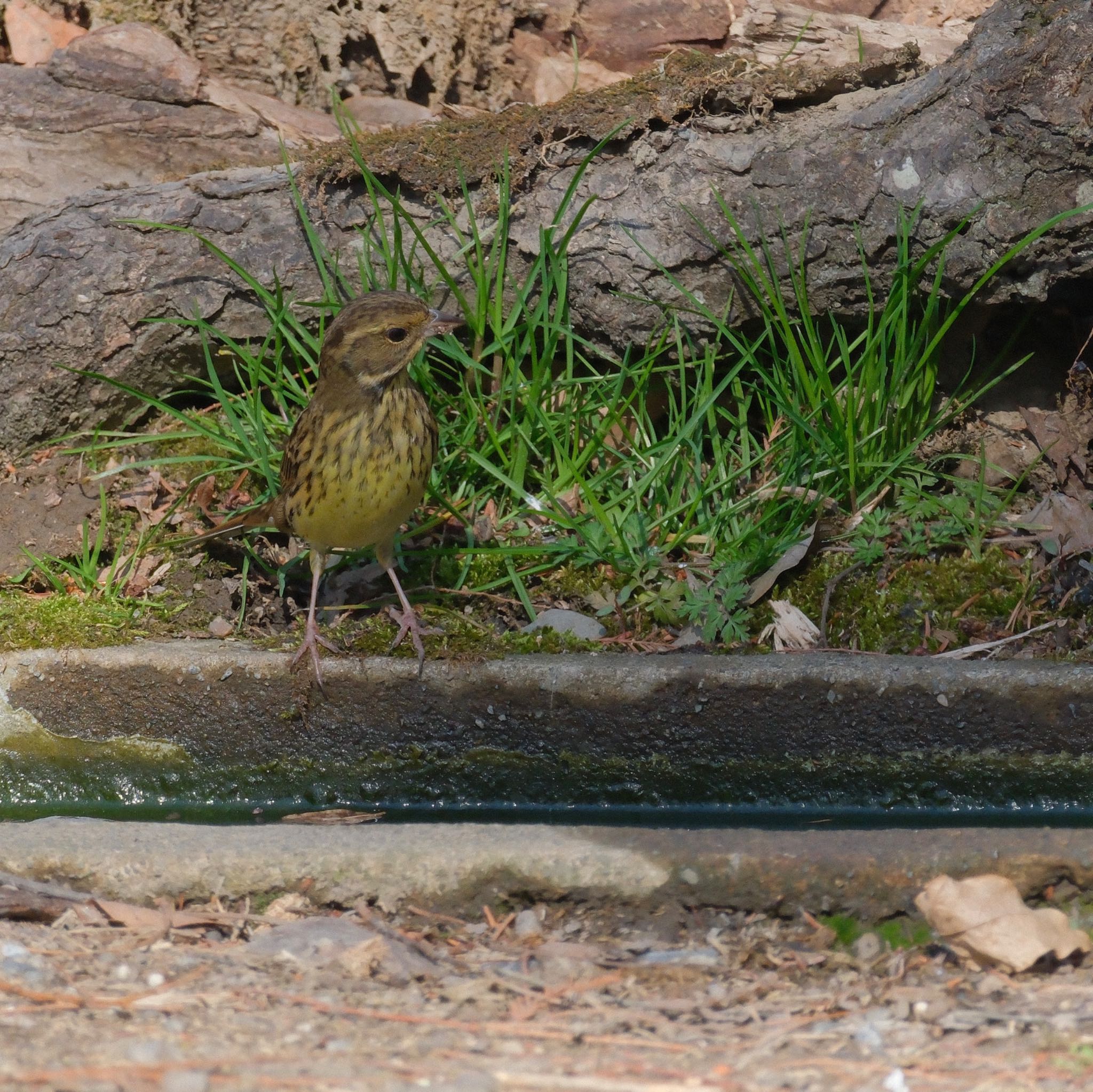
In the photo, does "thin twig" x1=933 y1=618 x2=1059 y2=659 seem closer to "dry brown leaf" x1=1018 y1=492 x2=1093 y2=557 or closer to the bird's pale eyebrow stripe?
"dry brown leaf" x1=1018 y1=492 x2=1093 y2=557

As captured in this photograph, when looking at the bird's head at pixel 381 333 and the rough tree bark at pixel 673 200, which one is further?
the rough tree bark at pixel 673 200

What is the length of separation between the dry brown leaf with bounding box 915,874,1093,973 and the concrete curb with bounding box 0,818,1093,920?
0.08m

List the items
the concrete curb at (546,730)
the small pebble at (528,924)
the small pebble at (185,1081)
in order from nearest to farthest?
the small pebble at (185,1081) → the small pebble at (528,924) → the concrete curb at (546,730)

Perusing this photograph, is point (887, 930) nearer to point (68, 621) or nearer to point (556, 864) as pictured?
point (556, 864)

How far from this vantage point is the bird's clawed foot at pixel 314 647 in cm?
476

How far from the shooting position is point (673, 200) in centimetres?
594

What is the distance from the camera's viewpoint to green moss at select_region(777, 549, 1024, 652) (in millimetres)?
5137

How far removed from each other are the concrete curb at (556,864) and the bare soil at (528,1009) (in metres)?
0.07

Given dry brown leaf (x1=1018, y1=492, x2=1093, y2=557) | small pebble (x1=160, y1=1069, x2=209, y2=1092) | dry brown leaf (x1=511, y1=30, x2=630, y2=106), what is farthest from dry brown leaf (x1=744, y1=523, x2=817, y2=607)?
small pebble (x1=160, y1=1069, x2=209, y2=1092)

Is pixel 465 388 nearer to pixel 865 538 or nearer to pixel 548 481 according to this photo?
pixel 548 481

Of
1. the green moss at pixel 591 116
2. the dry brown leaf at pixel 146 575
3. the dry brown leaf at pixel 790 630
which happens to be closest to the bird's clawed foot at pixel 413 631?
the dry brown leaf at pixel 146 575

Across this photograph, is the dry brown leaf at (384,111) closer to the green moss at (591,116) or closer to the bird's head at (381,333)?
the green moss at (591,116)

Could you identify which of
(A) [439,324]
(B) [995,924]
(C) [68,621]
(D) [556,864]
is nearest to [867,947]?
(B) [995,924]

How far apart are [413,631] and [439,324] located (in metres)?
1.15
